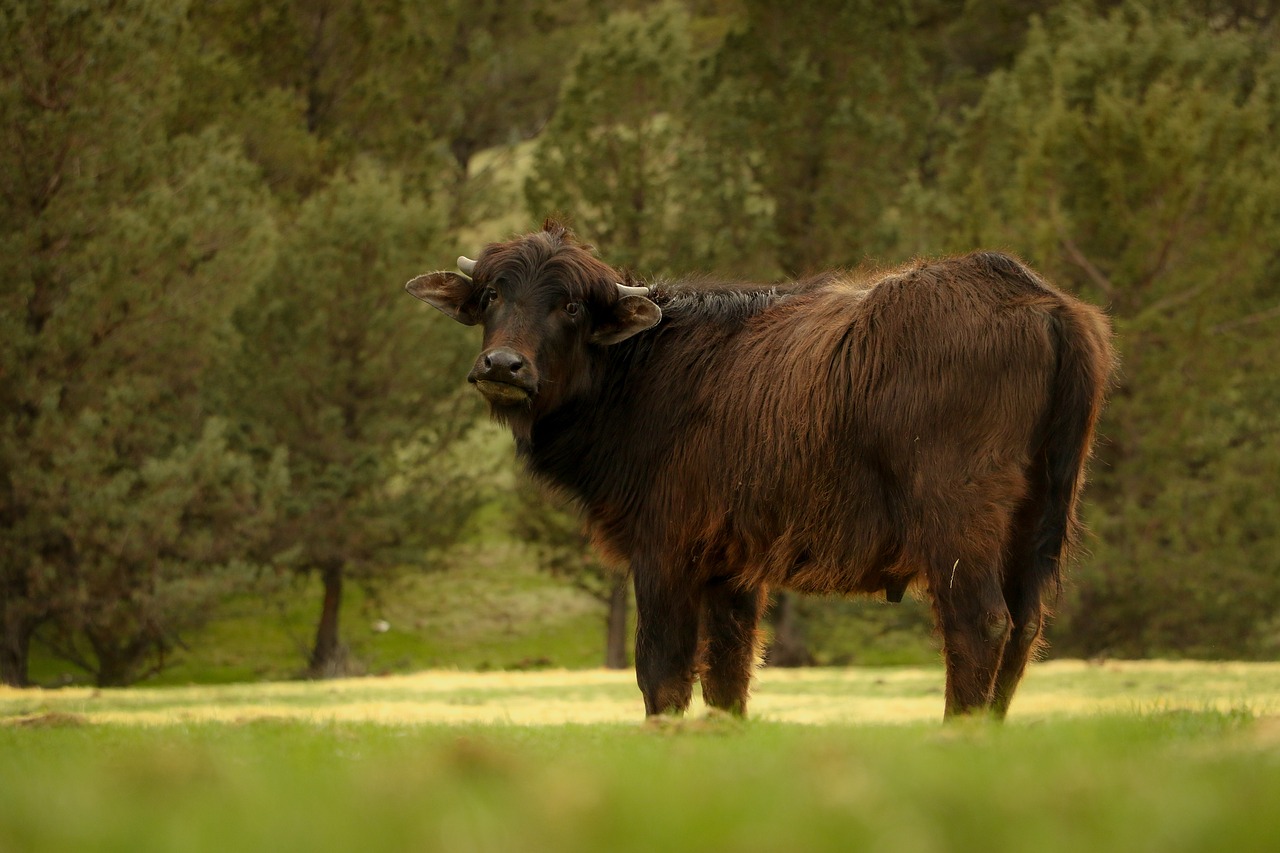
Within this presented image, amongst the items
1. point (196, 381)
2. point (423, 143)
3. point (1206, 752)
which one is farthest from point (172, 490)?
point (1206, 752)

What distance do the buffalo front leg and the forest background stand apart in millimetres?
18793

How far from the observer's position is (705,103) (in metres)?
31.9

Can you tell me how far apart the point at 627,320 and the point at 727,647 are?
2.15 metres

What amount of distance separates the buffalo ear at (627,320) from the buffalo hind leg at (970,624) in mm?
2674

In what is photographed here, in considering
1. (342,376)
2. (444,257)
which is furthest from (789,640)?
(444,257)

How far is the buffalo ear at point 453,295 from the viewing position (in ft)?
30.5

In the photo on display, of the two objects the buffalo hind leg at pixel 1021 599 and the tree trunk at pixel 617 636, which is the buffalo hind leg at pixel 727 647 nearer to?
the buffalo hind leg at pixel 1021 599

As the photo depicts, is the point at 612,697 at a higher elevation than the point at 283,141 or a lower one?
lower

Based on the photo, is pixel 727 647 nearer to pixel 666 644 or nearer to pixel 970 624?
pixel 666 644

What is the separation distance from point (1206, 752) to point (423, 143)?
36.9 m

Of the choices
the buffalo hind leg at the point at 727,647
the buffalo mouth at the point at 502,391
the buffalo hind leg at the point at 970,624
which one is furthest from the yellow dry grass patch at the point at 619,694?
the buffalo hind leg at the point at 970,624

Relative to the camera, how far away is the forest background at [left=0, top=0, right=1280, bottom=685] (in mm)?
25516

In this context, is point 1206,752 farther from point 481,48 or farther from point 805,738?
point 481,48

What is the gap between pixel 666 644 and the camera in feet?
26.6
